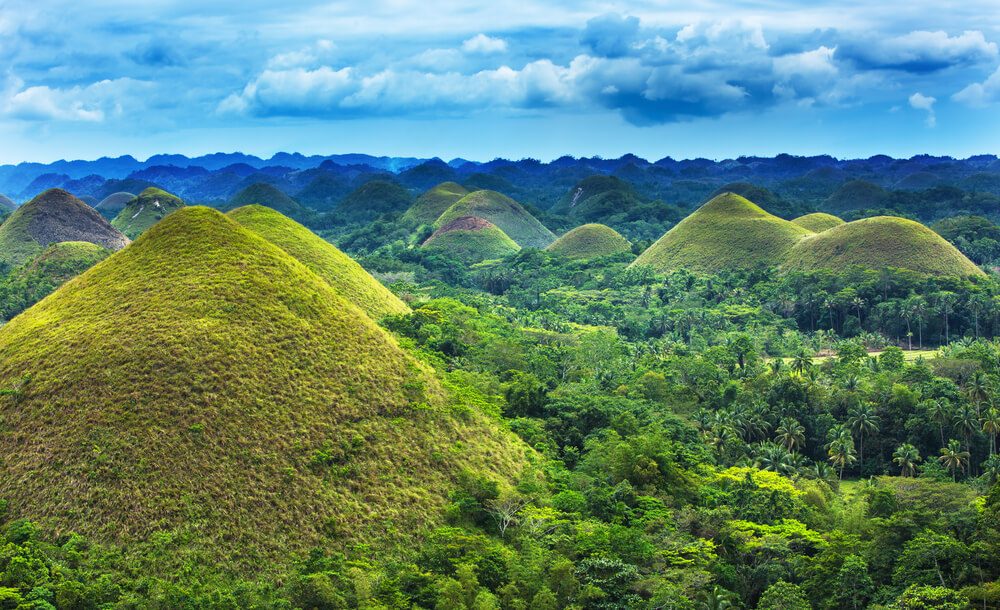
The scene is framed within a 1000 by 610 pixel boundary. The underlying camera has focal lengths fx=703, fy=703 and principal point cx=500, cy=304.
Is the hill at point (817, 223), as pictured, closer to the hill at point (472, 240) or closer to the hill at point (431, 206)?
the hill at point (472, 240)

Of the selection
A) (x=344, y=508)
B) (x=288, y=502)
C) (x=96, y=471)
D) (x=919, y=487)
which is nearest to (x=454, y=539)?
(x=344, y=508)

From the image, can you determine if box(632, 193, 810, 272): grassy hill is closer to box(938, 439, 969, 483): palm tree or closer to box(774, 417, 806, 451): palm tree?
box(774, 417, 806, 451): palm tree

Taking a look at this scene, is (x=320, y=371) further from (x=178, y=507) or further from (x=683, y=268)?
(x=683, y=268)

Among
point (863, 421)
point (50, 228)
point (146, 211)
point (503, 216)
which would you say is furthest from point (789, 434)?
point (146, 211)

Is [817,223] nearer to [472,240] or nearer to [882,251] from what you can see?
[882,251]

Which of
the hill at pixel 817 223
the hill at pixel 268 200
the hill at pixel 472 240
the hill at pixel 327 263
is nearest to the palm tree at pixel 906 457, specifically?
the hill at pixel 327 263

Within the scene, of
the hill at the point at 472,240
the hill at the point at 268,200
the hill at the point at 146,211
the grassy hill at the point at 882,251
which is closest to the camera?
the grassy hill at the point at 882,251
